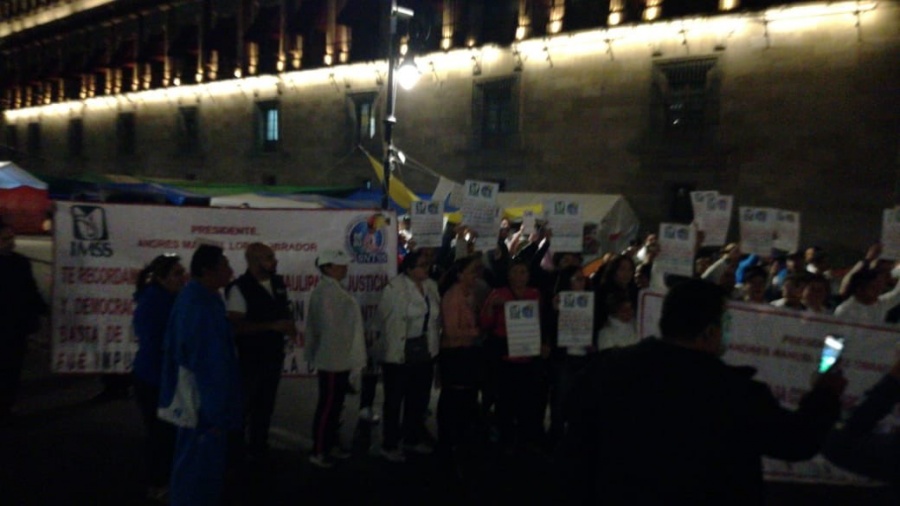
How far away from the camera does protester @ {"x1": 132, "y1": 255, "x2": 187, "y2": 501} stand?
5.65m

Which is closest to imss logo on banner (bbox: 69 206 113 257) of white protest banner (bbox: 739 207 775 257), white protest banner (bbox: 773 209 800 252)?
white protest banner (bbox: 739 207 775 257)

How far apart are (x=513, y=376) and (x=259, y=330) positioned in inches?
91.7

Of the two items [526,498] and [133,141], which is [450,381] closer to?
[526,498]

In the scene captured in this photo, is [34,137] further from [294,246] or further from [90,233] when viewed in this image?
[294,246]

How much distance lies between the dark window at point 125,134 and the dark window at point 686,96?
31.1m

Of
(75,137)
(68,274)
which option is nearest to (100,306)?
(68,274)

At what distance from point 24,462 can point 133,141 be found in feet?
130

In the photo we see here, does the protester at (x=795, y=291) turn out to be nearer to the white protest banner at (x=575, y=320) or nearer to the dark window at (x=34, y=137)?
the white protest banner at (x=575, y=320)

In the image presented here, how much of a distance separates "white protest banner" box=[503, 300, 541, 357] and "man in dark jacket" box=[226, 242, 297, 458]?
184 centimetres

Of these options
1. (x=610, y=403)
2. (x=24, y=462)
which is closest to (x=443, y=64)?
(x=24, y=462)

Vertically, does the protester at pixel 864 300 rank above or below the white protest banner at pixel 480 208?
below

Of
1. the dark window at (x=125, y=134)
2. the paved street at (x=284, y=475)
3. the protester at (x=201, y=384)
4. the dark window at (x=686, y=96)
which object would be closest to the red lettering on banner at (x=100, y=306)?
the paved street at (x=284, y=475)

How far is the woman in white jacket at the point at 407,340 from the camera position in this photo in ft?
22.8

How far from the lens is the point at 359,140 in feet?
98.9
